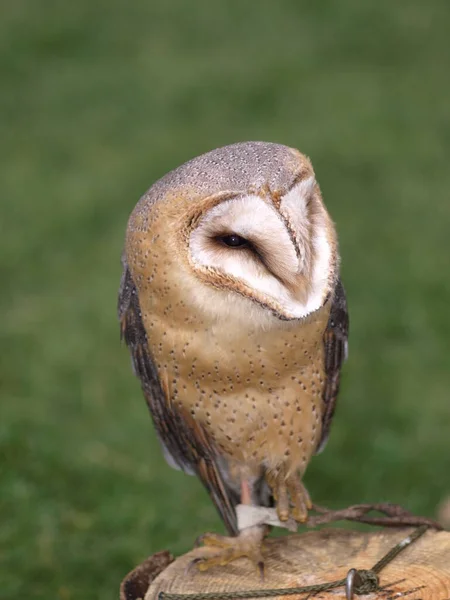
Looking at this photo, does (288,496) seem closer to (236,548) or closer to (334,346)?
(236,548)

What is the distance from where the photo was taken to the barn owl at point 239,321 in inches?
71.1

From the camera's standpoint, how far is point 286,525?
237 cm

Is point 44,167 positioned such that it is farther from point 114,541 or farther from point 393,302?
point 114,541

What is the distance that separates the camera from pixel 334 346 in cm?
231

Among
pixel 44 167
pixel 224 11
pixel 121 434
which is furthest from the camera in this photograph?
pixel 224 11

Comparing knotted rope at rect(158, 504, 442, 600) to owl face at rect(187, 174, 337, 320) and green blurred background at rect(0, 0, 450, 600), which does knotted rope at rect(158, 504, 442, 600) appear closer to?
owl face at rect(187, 174, 337, 320)

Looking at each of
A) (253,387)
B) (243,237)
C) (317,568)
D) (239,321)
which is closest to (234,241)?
(243,237)

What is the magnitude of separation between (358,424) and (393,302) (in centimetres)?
114

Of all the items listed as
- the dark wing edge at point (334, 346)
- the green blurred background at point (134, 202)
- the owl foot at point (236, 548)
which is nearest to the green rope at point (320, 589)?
the owl foot at point (236, 548)

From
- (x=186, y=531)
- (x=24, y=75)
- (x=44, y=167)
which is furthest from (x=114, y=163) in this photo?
(x=186, y=531)

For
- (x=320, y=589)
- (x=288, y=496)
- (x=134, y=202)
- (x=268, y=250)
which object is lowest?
(x=320, y=589)

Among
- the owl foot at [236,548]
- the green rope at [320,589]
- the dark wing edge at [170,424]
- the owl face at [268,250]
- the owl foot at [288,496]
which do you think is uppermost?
the owl face at [268,250]

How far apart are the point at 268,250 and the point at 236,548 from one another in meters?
0.88

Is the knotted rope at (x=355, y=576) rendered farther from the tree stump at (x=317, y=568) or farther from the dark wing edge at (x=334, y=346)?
the dark wing edge at (x=334, y=346)
